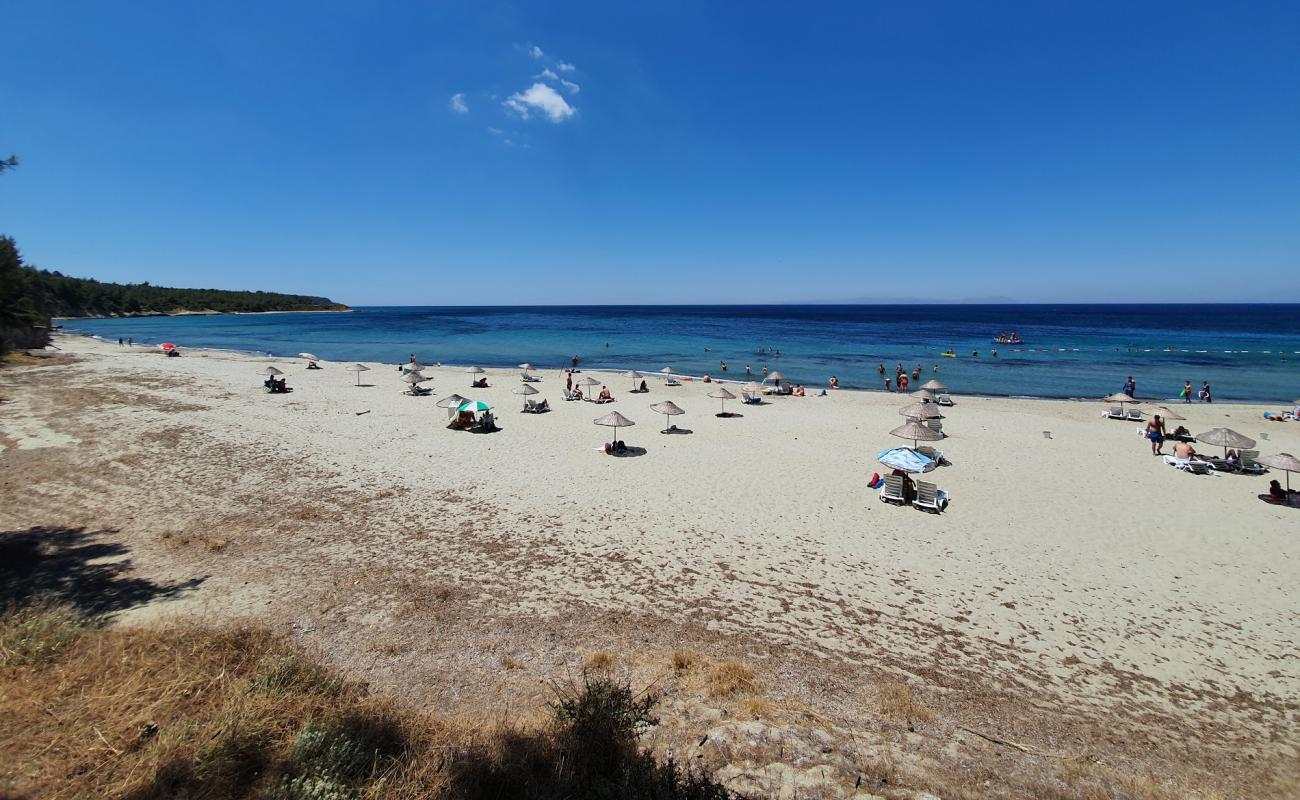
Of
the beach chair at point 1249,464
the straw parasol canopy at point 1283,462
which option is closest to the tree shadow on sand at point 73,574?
the straw parasol canopy at point 1283,462

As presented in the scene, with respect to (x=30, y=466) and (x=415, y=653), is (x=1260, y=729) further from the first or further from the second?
(x=30, y=466)

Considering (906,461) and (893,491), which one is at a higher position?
(906,461)

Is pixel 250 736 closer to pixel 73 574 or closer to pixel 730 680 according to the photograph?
pixel 730 680

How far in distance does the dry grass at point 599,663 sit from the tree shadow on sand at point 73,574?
20.6 feet

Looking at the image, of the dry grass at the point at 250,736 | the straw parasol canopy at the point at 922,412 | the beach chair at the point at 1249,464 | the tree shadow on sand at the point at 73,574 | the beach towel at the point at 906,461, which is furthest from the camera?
the straw parasol canopy at the point at 922,412

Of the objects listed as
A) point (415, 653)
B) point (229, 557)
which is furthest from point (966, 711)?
point (229, 557)

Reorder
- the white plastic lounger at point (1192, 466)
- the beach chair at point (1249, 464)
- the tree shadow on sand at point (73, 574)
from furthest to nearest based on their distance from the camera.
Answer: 1. the white plastic lounger at point (1192, 466)
2. the beach chair at point (1249, 464)
3. the tree shadow on sand at point (73, 574)

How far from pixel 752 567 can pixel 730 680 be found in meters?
3.47

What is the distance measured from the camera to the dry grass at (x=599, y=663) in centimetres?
612

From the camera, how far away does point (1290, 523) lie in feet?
37.7

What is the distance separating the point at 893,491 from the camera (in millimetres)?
12266

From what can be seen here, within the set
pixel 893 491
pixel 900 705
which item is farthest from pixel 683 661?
pixel 893 491

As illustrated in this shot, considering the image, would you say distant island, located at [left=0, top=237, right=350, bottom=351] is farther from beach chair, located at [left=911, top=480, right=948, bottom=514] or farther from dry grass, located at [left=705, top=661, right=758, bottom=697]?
beach chair, located at [left=911, top=480, right=948, bottom=514]

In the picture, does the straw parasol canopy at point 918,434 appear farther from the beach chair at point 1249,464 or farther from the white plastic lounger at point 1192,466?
the beach chair at point 1249,464
